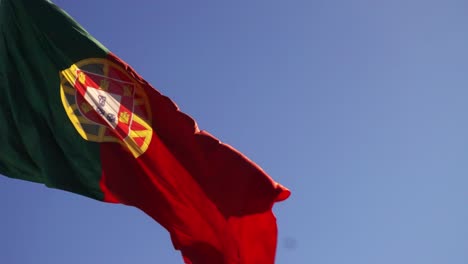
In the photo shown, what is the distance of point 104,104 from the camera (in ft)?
32.4

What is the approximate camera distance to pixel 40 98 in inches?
389

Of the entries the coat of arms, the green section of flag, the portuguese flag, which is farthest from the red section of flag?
the green section of flag

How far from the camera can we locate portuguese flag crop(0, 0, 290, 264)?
9508mm

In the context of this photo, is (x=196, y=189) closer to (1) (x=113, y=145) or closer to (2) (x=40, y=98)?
(1) (x=113, y=145)

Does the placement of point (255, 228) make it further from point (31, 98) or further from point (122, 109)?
point (31, 98)

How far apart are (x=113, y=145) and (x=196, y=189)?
60.0 inches

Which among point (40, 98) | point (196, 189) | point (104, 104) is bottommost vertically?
point (196, 189)

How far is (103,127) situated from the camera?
983cm

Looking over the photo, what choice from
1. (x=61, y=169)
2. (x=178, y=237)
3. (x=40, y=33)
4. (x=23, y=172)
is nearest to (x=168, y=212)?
(x=178, y=237)

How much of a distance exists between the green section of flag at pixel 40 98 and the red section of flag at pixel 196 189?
1.39ft

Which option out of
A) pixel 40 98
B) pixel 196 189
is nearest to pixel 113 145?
pixel 40 98

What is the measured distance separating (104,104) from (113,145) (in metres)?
0.68

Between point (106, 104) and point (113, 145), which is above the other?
point (106, 104)

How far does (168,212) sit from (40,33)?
11.9 ft
